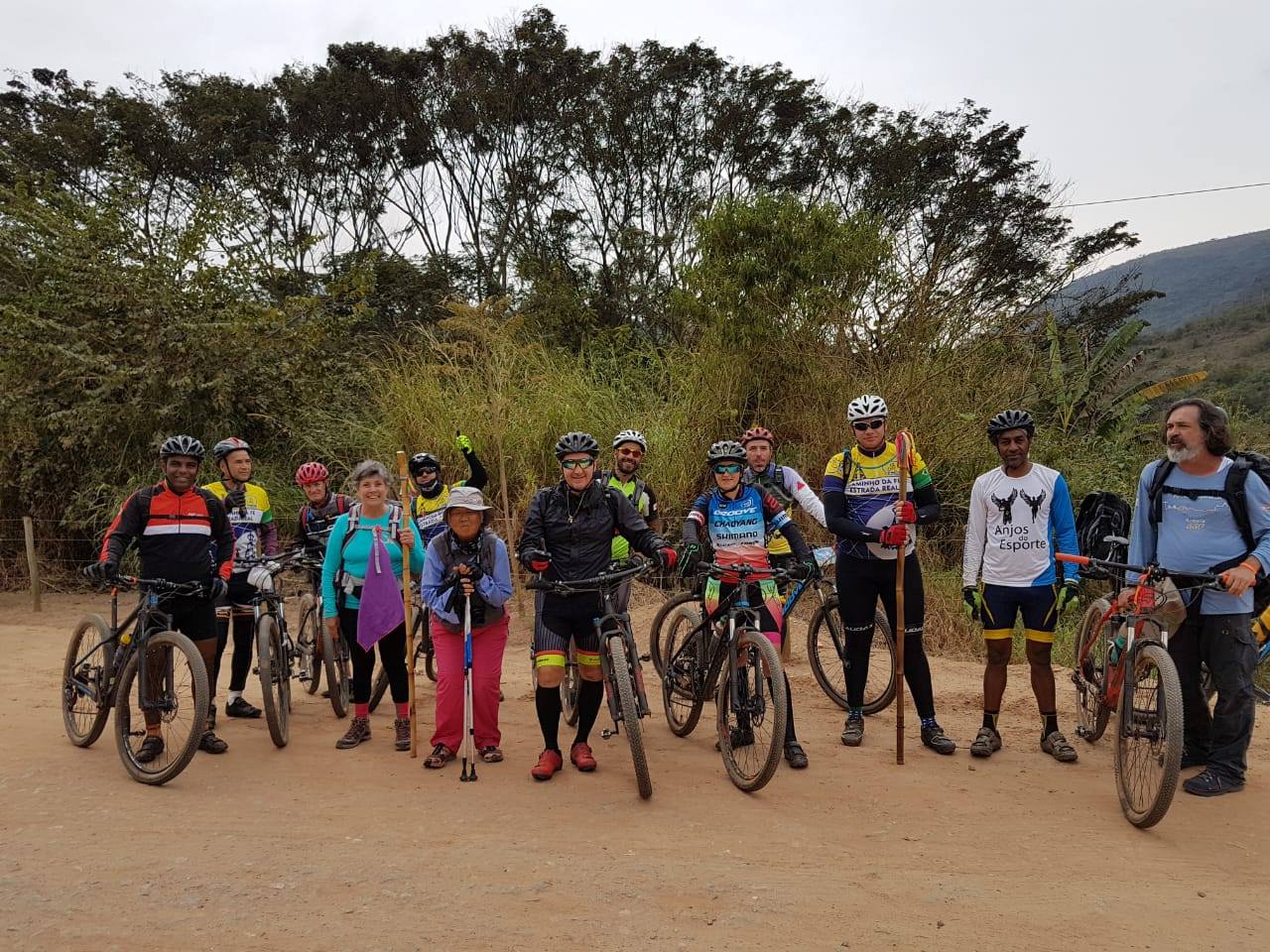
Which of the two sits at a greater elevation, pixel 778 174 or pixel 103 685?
pixel 778 174

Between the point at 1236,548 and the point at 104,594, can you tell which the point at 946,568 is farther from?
the point at 104,594

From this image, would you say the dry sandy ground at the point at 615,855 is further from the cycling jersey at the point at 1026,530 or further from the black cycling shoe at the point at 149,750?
the cycling jersey at the point at 1026,530

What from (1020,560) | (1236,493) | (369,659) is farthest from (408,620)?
(1236,493)

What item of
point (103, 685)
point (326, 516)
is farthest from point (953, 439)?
point (103, 685)

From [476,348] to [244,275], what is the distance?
3.59m

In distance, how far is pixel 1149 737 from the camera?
4.38 m

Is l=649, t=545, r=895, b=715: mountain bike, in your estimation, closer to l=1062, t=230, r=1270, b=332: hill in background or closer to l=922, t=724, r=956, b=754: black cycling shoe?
l=922, t=724, r=956, b=754: black cycling shoe

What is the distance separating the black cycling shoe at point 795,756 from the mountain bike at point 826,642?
3.57ft

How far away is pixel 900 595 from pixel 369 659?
343 cm

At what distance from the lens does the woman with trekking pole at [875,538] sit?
567cm

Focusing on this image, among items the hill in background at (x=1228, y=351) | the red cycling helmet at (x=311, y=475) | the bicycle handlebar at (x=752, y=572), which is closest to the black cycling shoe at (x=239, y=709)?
the red cycling helmet at (x=311, y=475)

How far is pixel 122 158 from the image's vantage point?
14180mm

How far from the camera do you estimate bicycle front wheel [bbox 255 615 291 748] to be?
5.80m

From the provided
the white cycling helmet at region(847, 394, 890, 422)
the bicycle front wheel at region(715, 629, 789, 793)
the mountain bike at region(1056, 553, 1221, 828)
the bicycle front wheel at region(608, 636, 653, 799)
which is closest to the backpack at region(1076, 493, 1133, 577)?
the mountain bike at region(1056, 553, 1221, 828)
